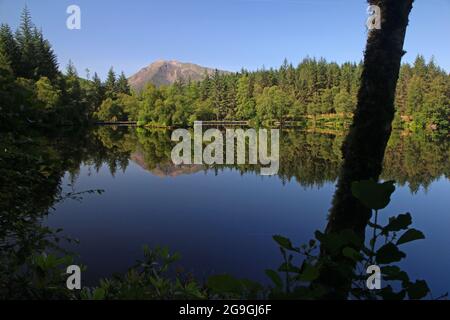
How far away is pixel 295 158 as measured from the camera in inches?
1209

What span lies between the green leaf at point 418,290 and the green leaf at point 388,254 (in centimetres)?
12

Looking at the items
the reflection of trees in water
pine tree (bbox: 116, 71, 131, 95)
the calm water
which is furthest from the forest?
the calm water

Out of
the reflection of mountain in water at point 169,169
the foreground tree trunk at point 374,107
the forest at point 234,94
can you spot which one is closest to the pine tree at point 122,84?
the forest at point 234,94

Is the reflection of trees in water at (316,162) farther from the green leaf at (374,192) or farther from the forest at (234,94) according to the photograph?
the green leaf at (374,192)

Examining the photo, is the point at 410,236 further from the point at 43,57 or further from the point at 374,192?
the point at 43,57

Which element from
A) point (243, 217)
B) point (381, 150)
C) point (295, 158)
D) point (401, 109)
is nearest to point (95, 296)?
point (381, 150)

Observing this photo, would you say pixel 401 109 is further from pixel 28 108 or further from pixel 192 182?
pixel 28 108

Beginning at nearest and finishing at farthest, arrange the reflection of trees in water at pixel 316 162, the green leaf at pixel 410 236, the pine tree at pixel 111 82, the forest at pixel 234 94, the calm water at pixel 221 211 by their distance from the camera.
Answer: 1. the green leaf at pixel 410 236
2. the calm water at pixel 221 211
3. the reflection of trees in water at pixel 316 162
4. the forest at pixel 234 94
5. the pine tree at pixel 111 82

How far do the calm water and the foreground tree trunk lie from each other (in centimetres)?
373

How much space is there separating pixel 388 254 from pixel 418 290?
0.16 meters

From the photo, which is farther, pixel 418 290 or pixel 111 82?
pixel 111 82

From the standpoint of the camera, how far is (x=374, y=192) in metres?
1.28

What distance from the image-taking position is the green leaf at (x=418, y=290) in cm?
129

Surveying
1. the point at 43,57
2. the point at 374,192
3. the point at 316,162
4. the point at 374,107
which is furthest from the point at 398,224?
the point at 43,57
